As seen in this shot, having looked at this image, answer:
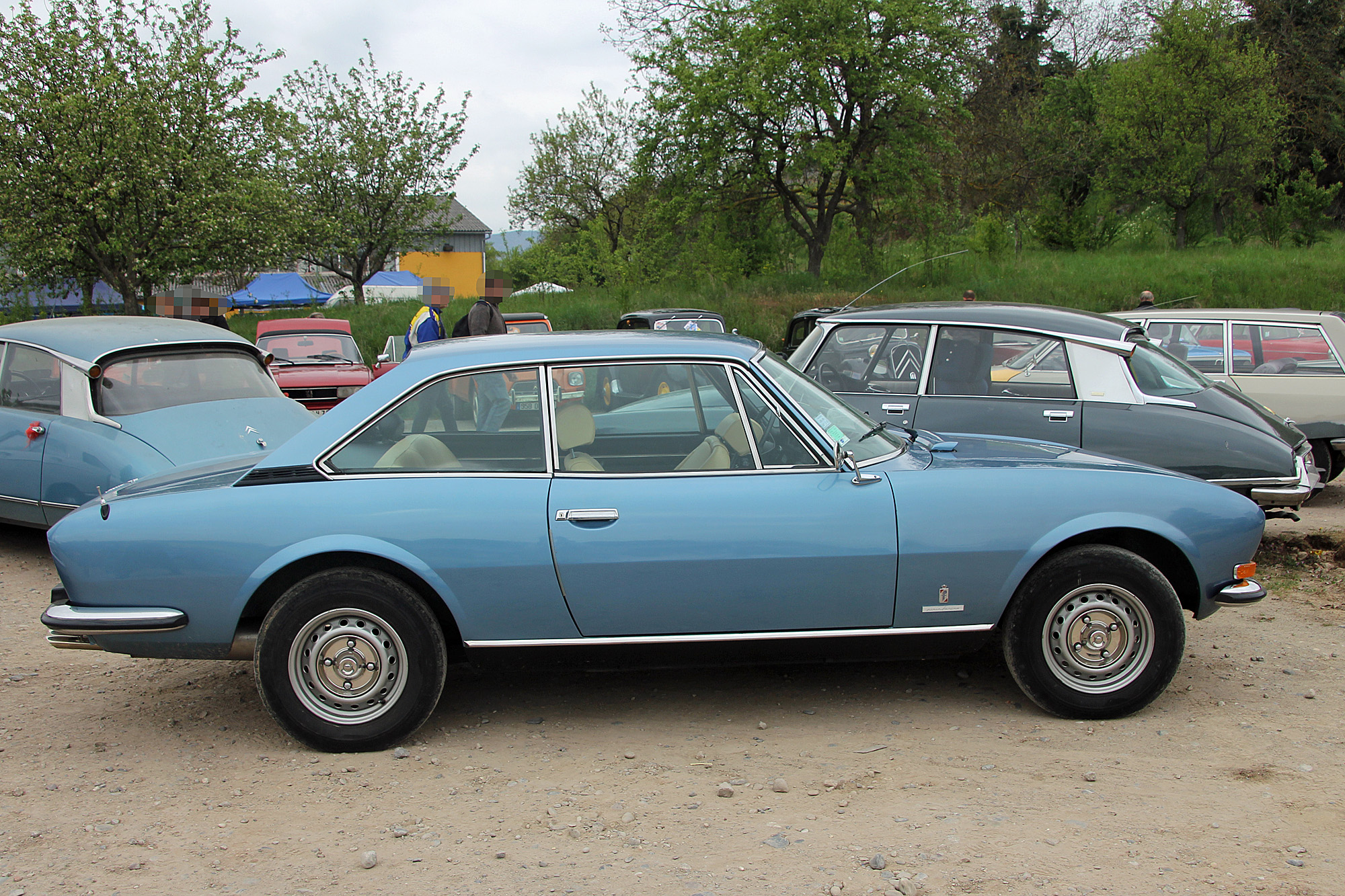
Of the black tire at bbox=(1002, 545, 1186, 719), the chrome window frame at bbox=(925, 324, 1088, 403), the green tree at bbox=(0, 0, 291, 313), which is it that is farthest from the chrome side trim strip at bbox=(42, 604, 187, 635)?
the green tree at bbox=(0, 0, 291, 313)

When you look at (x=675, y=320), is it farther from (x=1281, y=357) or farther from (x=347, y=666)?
(x=347, y=666)

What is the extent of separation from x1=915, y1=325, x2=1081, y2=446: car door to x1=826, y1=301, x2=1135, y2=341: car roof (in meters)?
0.07

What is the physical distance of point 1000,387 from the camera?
6.63 m

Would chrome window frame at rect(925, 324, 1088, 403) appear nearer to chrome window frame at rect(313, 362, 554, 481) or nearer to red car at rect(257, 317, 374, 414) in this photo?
chrome window frame at rect(313, 362, 554, 481)

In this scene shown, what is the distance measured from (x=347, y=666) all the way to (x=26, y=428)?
4.47 meters

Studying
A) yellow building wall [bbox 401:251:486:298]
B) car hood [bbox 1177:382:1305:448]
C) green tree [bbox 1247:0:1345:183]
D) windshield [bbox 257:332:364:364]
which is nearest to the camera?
car hood [bbox 1177:382:1305:448]

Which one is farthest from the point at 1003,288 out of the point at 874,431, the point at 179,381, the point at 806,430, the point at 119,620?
the point at 119,620

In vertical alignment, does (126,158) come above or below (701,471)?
above

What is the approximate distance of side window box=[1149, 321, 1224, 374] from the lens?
9289mm

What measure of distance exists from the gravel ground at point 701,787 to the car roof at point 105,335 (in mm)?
2830

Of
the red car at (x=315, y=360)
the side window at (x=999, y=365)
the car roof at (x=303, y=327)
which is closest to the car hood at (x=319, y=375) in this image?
the red car at (x=315, y=360)

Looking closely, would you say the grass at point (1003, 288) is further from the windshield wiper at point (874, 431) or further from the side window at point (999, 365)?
the windshield wiper at point (874, 431)

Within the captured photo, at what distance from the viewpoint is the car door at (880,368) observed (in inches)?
267

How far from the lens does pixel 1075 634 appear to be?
3947mm
